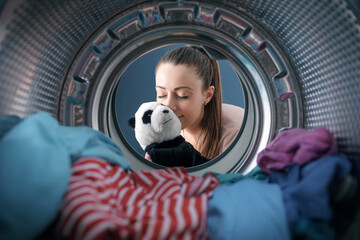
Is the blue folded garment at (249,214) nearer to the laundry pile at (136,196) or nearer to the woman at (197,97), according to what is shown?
the laundry pile at (136,196)

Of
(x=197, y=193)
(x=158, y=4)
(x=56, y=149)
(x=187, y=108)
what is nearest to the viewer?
(x=56, y=149)

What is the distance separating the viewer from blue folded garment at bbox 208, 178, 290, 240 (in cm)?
44

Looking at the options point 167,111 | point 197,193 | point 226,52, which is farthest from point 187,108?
point 197,193

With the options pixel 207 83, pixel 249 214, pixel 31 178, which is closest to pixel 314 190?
pixel 249 214

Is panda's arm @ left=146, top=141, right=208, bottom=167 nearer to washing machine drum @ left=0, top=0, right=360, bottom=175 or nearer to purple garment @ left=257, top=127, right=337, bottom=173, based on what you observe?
washing machine drum @ left=0, top=0, right=360, bottom=175

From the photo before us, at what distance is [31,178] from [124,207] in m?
0.16

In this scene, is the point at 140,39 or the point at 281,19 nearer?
the point at 281,19

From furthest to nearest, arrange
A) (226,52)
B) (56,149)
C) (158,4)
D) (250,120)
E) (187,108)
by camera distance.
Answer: (187,108) < (250,120) < (226,52) < (158,4) < (56,149)

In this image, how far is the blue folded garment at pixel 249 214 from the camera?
1.46ft

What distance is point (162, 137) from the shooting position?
1.06m

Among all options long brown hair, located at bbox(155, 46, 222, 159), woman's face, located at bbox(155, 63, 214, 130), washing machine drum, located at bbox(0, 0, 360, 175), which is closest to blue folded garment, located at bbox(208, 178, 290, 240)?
washing machine drum, located at bbox(0, 0, 360, 175)

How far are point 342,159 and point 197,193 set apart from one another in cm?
26

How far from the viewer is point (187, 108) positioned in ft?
4.22

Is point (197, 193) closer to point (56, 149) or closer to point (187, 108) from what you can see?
point (56, 149)
